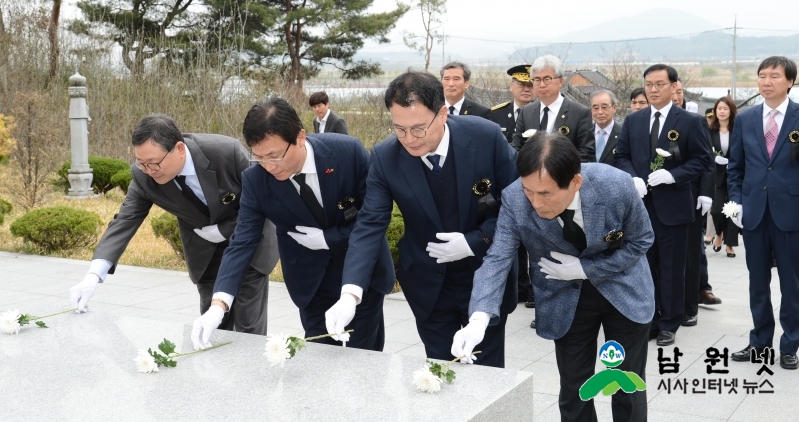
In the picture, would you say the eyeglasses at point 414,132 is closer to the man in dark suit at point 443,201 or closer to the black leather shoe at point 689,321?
the man in dark suit at point 443,201

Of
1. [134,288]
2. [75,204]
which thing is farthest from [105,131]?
[134,288]

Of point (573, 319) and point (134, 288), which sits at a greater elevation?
point (573, 319)

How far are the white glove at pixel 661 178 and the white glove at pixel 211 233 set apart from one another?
2723 millimetres

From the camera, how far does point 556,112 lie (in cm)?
570

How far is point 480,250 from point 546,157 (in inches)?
25.3

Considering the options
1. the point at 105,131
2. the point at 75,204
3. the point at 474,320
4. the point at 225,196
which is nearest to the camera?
the point at 474,320

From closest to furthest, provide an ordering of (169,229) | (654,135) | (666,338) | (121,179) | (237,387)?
(237,387)
(666,338)
(654,135)
(169,229)
(121,179)

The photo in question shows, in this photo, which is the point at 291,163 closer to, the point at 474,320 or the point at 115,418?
the point at 474,320

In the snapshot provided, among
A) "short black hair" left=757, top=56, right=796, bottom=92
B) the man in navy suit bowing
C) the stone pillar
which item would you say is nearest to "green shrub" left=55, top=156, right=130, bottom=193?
the stone pillar

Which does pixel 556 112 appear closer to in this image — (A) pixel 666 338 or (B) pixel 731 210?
(B) pixel 731 210

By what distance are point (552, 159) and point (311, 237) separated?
1.17 meters

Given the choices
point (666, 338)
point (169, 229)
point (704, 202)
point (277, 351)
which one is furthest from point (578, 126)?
point (169, 229)

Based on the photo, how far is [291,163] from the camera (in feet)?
10.3

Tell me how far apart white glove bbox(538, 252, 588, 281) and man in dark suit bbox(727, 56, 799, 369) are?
7.52ft
